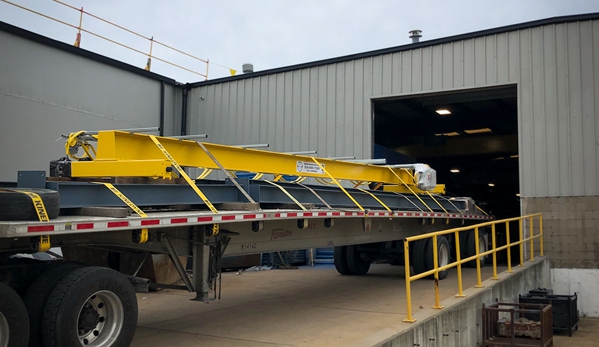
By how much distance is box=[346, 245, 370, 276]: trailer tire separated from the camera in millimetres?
13117

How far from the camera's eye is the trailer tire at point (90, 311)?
15.4 feet

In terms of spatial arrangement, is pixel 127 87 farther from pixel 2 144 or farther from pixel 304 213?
pixel 304 213

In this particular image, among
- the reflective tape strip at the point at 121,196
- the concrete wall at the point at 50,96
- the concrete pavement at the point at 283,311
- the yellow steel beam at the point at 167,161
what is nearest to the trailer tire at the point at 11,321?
the reflective tape strip at the point at 121,196

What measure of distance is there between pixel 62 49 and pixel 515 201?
2390 centimetres

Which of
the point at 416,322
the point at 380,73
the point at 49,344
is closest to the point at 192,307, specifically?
the point at 416,322

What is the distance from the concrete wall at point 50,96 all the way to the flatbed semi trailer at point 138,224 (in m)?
6.45

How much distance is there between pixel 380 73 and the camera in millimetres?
16094

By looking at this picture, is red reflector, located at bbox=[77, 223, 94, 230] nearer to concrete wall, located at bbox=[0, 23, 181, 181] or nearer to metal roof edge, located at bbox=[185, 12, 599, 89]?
concrete wall, located at bbox=[0, 23, 181, 181]

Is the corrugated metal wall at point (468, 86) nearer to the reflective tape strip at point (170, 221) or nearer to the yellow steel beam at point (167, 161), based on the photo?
the yellow steel beam at point (167, 161)

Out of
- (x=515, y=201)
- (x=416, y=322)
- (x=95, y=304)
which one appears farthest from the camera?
(x=515, y=201)

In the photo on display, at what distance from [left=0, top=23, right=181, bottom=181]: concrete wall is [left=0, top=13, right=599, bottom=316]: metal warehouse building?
0.03 metres

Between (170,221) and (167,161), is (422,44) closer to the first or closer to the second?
(167,161)

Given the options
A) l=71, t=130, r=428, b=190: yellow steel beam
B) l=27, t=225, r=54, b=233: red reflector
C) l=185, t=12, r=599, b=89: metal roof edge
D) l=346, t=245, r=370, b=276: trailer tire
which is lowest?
l=346, t=245, r=370, b=276: trailer tire

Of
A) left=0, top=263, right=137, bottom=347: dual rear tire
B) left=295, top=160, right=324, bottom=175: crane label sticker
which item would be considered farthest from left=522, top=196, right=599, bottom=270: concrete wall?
left=0, top=263, right=137, bottom=347: dual rear tire
